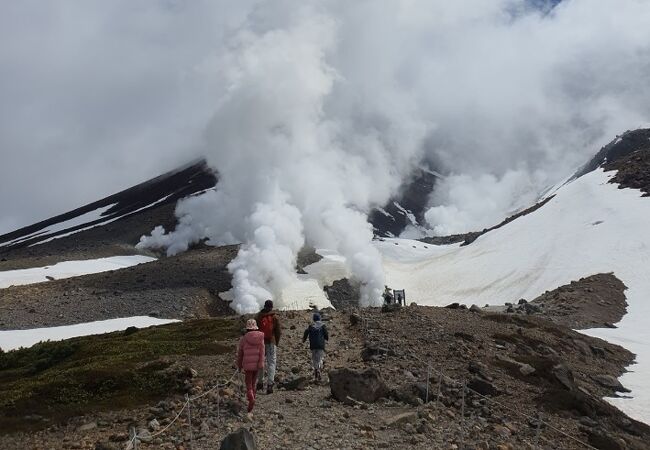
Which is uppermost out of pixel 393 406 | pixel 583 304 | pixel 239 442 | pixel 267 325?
pixel 583 304

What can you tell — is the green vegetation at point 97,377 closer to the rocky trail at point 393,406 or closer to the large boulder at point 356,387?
the rocky trail at point 393,406

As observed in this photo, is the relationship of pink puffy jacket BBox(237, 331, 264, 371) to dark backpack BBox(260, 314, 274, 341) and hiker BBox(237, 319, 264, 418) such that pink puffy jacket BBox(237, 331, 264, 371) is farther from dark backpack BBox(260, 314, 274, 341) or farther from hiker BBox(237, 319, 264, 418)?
dark backpack BBox(260, 314, 274, 341)

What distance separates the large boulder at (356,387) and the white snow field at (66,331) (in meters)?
43.7

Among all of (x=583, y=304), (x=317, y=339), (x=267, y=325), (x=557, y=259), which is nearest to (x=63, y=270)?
(x=557, y=259)

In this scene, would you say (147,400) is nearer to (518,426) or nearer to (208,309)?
(518,426)

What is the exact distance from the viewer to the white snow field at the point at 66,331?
55156mm

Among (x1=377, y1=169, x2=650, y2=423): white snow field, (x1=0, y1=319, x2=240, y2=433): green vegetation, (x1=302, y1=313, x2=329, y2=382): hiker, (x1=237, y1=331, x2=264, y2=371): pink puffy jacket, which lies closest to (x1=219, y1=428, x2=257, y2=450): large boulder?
(x1=237, y1=331, x2=264, y2=371): pink puffy jacket

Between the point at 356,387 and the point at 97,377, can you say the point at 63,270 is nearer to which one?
the point at 97,377

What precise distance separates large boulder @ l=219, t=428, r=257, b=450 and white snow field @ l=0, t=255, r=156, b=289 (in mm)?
93658

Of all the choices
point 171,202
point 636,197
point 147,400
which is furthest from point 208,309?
point 171,202

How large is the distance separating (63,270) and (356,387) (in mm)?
99120

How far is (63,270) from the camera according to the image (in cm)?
10575

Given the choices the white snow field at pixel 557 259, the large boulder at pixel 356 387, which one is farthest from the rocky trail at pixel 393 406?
the white snow field at pixel 557 259

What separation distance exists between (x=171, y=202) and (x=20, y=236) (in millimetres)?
60927
